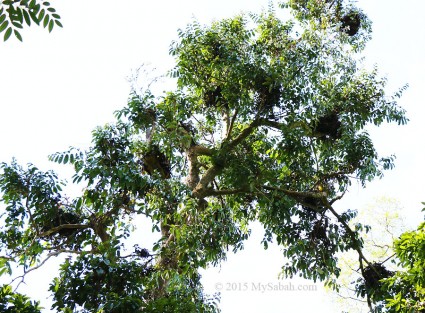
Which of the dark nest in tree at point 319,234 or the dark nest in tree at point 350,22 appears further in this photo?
the dark nest in tree at point 350,22

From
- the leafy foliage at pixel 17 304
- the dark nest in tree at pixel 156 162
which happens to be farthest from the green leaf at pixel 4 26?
the dark nest in tree at pixel 156 162

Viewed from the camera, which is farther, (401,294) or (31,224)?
(31,224)

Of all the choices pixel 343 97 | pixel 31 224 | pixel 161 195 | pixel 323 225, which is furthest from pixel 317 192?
pixel 31 224

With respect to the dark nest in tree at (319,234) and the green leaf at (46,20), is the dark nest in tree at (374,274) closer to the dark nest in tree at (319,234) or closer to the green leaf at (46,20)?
the dark nest in tree at (319,234)

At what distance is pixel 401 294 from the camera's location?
484 centimetres

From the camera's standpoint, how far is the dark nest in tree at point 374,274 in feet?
23.6

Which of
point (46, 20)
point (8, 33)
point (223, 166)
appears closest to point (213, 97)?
point (223, 166)

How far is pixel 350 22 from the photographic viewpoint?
9945mm

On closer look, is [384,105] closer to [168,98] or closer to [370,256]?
[168,98]

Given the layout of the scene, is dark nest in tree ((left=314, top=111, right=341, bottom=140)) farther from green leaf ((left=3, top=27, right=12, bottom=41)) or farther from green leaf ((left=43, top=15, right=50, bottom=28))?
green leaf ((left=3, top=27, right=12, bottom=41))

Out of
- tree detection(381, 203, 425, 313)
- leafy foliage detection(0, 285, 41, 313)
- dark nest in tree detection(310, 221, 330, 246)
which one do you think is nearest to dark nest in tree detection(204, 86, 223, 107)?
dark nest in tree detection(310, 221, 330, 246)

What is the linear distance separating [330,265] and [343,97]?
2.88m

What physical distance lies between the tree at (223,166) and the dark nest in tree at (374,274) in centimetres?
5

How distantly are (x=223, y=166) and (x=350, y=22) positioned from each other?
4536 millimetres
